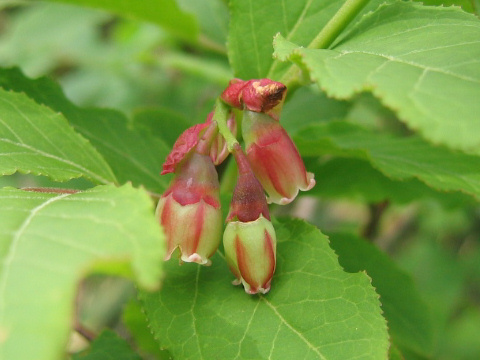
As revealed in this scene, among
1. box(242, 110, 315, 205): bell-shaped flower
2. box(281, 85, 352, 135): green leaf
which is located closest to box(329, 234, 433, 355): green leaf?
box(281, 85, 352, 135): green leaf

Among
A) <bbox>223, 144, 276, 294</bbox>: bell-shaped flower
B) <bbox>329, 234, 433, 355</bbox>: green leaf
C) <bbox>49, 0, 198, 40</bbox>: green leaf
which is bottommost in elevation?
<bbox>329, 234, 433, 355</bbox>: green leaf

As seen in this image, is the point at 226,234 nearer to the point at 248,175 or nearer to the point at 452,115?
the point at 248,175

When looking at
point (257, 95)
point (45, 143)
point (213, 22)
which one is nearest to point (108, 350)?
→ point (45, 143)

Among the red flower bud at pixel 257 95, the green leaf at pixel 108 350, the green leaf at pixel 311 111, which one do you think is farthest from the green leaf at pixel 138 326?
the red flower bud at pixel 257 95

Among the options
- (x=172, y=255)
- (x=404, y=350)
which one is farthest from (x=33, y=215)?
(x=404, y=350)

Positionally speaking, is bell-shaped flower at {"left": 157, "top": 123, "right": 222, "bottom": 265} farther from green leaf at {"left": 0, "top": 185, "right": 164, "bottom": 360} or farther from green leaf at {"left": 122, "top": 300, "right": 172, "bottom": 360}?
green leaf at {"left": 122, "top": 300, "right": 172, "bottom": 360}

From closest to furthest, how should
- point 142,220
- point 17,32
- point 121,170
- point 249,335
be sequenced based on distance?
point 142,220 < point 249,335 < point 121,170 < point 17,32
